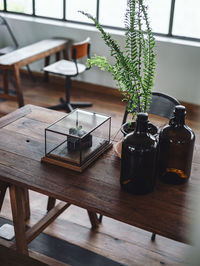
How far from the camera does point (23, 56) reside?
13.6 feet

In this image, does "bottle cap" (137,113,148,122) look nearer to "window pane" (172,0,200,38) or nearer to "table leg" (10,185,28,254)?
"table leg" (10,185,28,254)

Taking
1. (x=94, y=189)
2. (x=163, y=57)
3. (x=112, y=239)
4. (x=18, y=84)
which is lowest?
(x=112, y=239)

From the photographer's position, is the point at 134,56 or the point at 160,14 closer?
the point at 134,56

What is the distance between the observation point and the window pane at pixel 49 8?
16.5 feet

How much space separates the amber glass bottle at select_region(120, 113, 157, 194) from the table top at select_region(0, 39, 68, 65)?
284cm

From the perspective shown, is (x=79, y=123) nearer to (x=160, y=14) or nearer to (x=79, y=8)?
(x=160, y=14)

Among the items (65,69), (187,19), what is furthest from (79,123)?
(187,19)

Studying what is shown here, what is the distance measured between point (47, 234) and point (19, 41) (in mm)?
3419

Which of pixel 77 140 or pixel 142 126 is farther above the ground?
pixel 142 126

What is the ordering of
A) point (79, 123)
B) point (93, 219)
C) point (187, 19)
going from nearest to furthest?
point (79, 123) < point (93, 219) < point (187, 19)

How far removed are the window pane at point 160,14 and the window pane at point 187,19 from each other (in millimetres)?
98

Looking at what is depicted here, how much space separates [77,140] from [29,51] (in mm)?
2994

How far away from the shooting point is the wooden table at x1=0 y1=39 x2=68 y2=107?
156 inches

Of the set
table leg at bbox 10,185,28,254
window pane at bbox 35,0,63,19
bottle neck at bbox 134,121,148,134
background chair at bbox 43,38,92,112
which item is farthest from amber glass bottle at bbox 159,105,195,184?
window pane at bbox 35,0,63,19
